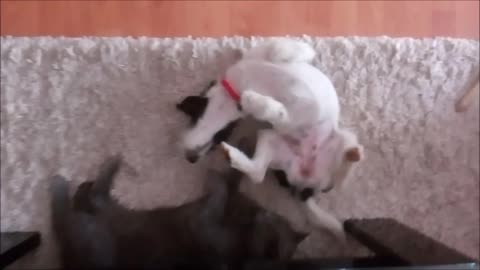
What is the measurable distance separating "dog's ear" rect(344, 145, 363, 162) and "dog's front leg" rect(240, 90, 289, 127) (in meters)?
0.13

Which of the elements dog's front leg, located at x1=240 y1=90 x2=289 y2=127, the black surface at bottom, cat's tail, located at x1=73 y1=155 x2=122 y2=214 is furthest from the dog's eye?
the black surface at bottom

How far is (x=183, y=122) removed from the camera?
4.91 ft

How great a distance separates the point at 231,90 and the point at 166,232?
304 millimetres

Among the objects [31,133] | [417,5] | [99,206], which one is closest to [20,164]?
[31,133]

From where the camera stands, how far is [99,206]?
4.35 ft

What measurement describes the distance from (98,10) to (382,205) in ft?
2.42

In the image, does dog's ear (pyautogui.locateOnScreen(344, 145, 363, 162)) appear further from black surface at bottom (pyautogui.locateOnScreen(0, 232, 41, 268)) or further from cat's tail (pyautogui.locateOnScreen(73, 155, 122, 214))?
black surface at bottom (pyautogui.locateOnScreen(0, 232, 41, 268))

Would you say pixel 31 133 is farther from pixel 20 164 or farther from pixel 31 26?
pixel 31 26

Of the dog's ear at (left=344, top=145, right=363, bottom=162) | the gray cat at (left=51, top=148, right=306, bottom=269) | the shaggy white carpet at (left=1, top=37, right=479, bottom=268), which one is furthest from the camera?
the shaggy white carpet at (left=1, top=37, right=479, bottom=268)

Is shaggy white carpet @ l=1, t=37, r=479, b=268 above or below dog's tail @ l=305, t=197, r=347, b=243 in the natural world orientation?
above

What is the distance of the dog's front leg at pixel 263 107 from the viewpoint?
52.9 inches

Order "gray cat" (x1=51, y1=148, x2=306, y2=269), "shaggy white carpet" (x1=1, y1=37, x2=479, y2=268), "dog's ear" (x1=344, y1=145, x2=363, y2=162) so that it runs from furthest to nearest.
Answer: "shaggy white carpet" (x1=1, y1=37, x2=479, y2=268) < "dog's ear" (x1=344, y1=145, x2=363, y2=162) < "gray cat" (x1=51, y1=148, x2=306, y2=269)

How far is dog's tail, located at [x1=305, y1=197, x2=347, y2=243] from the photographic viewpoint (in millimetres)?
1482

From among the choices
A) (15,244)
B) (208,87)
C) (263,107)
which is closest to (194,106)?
(208,87)
